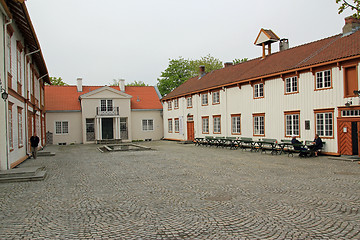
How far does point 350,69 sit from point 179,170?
1043cm

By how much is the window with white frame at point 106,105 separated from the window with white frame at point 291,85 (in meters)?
23.0

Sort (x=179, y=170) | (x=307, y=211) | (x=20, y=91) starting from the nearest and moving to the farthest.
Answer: (x=307, y=211) < (x=179, y=170) < (x=20, y=91)

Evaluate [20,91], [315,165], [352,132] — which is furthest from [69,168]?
[352,132]

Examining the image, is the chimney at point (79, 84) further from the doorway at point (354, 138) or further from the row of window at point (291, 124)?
the doorway at point (354, 138)

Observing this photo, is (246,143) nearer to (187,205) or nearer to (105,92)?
(187,205)

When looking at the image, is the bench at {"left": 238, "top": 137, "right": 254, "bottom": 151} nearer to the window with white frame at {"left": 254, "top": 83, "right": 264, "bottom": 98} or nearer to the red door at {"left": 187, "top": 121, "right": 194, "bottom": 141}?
the window with white frame at {"left": 254, "top": 83, "right": 264, "bottom": 98}

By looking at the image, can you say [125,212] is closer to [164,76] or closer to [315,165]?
[315,165]

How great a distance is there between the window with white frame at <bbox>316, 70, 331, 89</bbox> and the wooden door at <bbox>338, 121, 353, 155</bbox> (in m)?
2.26

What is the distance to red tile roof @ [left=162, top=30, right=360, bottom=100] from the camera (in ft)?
59.2

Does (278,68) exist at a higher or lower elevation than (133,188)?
higher

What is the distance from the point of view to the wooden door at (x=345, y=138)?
16.9 meters

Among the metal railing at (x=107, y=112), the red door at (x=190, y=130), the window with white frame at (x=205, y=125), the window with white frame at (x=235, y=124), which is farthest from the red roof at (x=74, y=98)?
the window with white frame at (x=235, y=124)

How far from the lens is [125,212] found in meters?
7.21

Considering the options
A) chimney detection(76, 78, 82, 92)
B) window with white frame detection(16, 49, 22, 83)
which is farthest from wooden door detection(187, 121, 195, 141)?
window with white frame detection(16, 49, 22, 83)
